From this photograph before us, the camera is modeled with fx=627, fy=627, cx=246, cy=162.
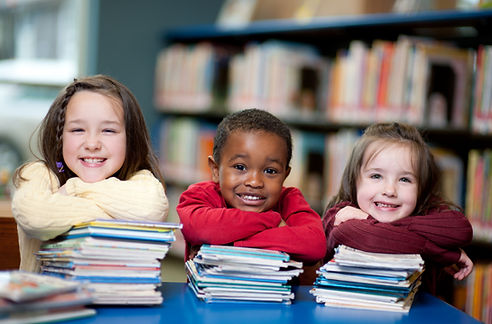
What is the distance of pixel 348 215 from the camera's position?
166cm

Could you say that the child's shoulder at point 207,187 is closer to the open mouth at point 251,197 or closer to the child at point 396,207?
the open mouth at point 251,197

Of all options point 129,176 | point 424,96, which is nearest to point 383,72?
point 424,96

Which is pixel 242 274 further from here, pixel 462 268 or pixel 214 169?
pixel 462 268

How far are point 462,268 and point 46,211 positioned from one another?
108 cm

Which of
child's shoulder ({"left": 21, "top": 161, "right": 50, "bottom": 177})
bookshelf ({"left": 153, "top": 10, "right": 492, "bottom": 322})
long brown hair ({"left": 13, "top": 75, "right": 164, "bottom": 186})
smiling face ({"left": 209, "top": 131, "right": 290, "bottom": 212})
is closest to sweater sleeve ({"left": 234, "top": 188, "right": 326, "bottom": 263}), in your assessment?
smiling face ({"left": 209, "top": 131, "right": 290, "bottom": 212})

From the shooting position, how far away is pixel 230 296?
1429 millimetres

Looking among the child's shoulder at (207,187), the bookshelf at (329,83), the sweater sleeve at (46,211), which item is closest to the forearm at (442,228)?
the child's shoulder at (207,187)

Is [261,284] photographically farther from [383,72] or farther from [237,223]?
[383,72]

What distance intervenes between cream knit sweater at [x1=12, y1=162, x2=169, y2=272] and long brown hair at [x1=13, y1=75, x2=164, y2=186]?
6 cm

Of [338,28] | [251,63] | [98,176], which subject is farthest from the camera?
[251,63]

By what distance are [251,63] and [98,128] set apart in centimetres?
250

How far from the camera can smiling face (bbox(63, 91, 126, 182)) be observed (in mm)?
1558

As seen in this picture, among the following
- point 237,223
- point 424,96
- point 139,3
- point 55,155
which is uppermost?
point 139,3

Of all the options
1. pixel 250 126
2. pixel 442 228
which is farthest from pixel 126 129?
pixel 442 228
